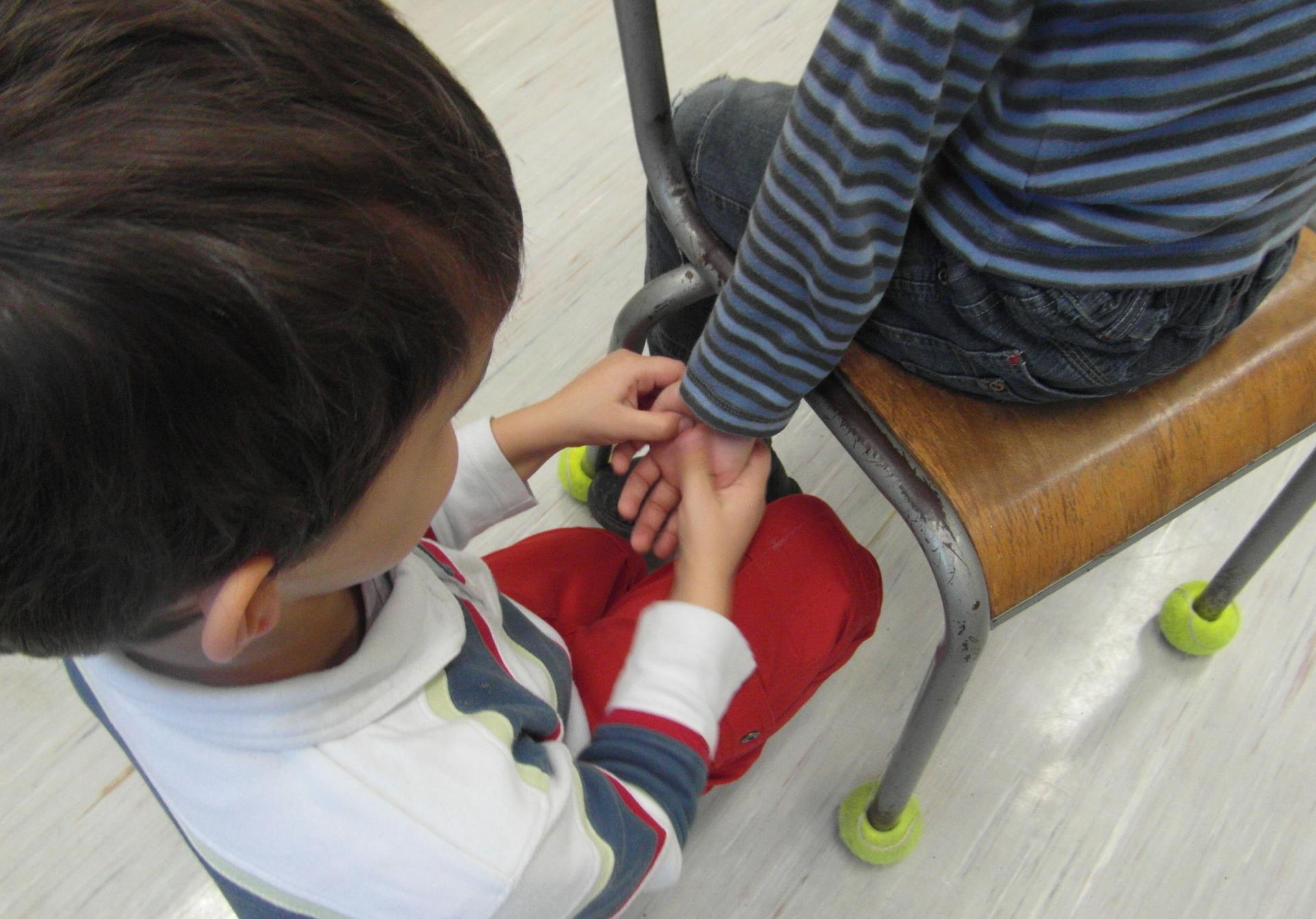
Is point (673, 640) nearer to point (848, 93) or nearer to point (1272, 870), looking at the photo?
point (848, 93)

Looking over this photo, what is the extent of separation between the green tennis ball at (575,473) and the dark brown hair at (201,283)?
60cm

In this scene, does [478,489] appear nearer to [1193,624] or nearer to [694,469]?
[694,469]

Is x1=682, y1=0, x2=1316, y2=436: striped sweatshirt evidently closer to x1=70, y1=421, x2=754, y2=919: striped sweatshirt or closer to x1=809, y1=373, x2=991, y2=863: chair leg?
x1=809, y1=373, x2=991, y2=863: chair leg

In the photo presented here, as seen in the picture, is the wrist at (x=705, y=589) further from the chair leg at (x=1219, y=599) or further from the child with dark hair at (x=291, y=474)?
the chair leg at (x=1219, y=599)

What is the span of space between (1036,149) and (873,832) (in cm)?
58

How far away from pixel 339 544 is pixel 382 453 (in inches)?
1.7

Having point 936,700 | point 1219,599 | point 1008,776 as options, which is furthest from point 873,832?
point 1219,599

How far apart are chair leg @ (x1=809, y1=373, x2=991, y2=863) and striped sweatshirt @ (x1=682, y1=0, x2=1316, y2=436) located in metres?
0.04

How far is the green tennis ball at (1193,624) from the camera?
2.77ft

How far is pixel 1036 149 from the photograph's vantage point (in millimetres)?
411

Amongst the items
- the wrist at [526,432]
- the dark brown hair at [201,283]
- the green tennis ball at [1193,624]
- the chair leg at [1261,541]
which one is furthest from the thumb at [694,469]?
the green tennis ball at [1193,624]

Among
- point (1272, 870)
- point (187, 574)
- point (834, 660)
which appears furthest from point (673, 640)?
point (1272, 870)

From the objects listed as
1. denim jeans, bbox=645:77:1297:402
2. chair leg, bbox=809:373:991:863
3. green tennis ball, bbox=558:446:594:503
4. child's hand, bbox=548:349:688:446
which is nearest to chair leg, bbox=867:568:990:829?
chair leg, bbox=809:373:991:863

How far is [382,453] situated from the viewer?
33 cm
